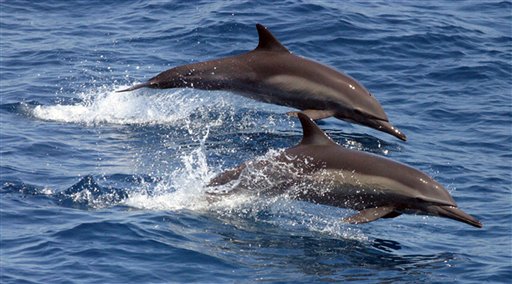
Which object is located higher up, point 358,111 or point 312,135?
point 312,135

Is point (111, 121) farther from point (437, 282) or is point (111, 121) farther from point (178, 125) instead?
point (437, 282)

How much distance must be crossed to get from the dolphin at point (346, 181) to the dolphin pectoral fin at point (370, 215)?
0.05 feet

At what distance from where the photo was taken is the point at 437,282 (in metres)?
11.4

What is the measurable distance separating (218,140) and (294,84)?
1.30m

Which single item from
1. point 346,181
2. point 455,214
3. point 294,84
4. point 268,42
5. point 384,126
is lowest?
point 455,214

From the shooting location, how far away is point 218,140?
1625 cm

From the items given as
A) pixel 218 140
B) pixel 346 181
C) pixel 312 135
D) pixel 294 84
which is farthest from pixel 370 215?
pixel 218 140

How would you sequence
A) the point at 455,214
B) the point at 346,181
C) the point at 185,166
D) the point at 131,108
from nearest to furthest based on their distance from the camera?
the point at 455,214
the point at 346,181
the point at 185,166
the point at 131,108

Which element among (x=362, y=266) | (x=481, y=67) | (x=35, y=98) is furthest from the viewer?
(x=481, y=67)

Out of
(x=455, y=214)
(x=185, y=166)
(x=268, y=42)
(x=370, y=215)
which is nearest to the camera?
(x=370, y=215)

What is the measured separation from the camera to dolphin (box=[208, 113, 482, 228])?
12844mm

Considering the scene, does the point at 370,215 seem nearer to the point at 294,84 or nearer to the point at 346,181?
the point at 346,181

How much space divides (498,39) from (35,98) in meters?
9.03

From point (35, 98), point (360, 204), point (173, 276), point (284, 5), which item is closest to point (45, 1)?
point (284, 5)
